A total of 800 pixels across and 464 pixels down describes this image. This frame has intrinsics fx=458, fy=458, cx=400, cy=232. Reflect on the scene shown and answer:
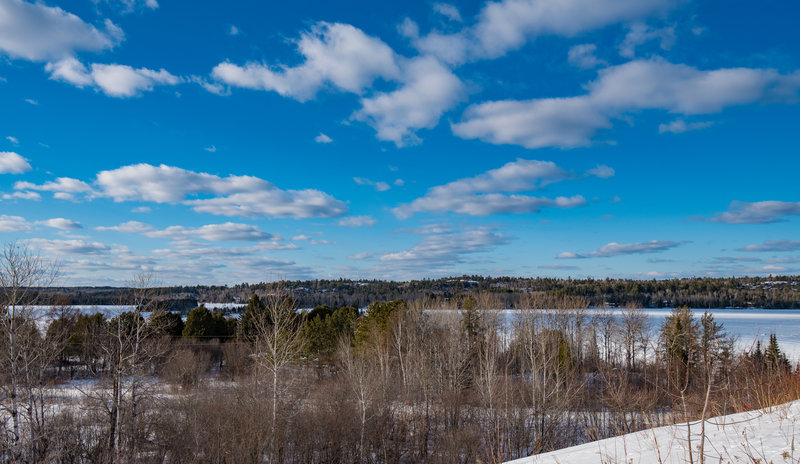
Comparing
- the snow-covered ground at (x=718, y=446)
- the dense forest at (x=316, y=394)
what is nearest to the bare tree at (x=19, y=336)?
the dense forest at (x=316, y=394)

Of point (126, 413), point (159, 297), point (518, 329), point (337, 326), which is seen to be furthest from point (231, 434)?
point (518, 329)

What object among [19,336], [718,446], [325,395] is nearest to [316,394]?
[325,395]

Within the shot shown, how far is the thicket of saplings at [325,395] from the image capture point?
24.0 metres

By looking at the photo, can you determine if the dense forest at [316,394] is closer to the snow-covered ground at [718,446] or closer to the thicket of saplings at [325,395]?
the thicket of saplings at [325,395]

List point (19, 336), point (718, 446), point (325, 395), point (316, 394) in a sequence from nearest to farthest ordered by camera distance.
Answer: point (718, 446), point (19, 336), point (325, 395), point (316, 394)

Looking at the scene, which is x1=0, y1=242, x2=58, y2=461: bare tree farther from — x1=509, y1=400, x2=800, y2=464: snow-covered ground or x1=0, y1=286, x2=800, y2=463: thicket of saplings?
x1=509, y1=400, x2=800, y2=464: snow-covered ground

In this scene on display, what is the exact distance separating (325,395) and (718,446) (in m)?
33.3

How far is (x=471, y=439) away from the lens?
107 ft

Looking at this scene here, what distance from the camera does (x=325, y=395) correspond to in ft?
122

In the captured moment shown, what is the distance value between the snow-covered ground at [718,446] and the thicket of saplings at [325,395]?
3.20 m

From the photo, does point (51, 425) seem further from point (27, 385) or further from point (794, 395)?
point (794, 395)

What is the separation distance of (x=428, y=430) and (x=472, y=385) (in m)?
8.64

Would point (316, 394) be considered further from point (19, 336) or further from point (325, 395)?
point (19, 336)

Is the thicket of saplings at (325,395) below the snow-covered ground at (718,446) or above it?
below
